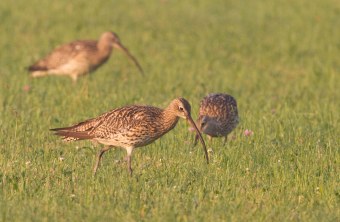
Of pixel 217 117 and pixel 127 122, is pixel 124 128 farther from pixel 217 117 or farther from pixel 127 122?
pixel 217 117

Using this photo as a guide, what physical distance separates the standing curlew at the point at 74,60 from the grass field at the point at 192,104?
343mm

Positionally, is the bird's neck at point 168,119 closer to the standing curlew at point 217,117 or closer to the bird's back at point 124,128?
the bird's back at point 124,128

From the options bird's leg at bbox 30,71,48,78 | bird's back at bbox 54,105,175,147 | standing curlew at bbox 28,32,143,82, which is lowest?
bird's back at bbox 54,105,175,147

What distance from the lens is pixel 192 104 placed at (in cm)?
1511

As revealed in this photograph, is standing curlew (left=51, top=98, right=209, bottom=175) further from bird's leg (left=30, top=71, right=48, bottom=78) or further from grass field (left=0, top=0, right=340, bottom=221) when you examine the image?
bird's leg (left=30, top=71, right=48, bottom=78)

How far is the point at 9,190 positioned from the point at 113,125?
2.03 metres

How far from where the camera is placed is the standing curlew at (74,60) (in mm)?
19141

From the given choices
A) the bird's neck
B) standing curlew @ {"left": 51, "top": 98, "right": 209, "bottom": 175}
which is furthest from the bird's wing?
the bird's neck

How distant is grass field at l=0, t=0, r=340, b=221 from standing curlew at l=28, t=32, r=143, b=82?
343mm

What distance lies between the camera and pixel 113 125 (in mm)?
10953

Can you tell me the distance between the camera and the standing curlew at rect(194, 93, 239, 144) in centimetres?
1287

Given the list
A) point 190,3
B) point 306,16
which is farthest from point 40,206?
point 190,3

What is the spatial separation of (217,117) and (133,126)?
2.50 meters

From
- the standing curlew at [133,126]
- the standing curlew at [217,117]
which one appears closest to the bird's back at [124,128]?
the standing curlew at [133,126]
